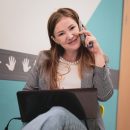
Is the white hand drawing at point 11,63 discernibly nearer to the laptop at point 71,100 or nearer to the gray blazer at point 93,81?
the gray blazer at point 93,81

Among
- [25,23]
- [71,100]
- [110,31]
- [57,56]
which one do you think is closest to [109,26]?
[110,31]

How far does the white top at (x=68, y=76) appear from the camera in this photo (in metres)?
1.21

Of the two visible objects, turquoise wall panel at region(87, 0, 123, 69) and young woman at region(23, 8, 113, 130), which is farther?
turquoise wall panel at region(87, 0, 123, 69)

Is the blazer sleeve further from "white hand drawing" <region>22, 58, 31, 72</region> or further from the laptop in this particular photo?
"white hand drawing" <region>22, 58, 31, 72</region>

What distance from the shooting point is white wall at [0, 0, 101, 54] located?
1.48 metres

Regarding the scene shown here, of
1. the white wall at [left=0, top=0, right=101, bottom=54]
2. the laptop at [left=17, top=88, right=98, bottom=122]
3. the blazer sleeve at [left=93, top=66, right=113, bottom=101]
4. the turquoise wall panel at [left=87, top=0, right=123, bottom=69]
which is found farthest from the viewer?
the turquoise wall panel at [left=87, top=0, right=123, bottom=69]

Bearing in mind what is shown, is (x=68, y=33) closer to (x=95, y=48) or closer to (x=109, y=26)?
(x=95, y=48)

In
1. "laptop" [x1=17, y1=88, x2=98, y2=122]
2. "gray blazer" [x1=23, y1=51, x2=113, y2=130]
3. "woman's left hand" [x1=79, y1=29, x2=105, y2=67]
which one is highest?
"woman's left hand" [x1=79, y1=29, x2=105, y2=67]

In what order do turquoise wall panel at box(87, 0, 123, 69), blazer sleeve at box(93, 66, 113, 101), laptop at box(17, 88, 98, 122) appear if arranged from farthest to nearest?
turquoise wall panel at box(87, 0, 123, 69)
blazer sleeve at box(93, 66, 113, 101)
laptop at box(17, 88, 98, 122)

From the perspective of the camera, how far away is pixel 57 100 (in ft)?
3.34

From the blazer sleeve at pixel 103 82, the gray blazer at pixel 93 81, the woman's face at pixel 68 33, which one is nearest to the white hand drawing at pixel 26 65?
the gray blazer at pixel 93 81

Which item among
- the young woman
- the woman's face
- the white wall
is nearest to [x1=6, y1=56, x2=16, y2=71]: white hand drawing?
the white wall

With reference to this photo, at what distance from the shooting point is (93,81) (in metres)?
1.18

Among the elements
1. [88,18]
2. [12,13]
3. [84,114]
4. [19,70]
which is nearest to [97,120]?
[84,114]
